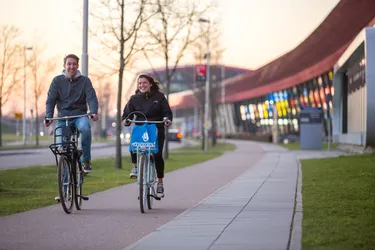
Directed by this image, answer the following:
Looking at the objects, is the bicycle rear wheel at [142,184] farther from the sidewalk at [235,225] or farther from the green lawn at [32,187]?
the green lawn at [32,187]

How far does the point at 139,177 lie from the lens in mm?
10867

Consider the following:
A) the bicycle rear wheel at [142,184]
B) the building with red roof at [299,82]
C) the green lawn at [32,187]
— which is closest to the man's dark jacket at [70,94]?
the bicycle rear wheel at [142,184]

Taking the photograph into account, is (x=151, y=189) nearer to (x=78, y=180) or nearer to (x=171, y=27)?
(x=78, y=180)

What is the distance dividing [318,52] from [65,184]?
6905 centimetres

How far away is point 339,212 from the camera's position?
1041 cm

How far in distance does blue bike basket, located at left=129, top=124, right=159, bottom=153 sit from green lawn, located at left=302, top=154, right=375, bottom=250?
87.7 inches

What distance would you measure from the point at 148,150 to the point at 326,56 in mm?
64120

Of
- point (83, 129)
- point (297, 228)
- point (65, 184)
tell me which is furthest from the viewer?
point (83, 129)

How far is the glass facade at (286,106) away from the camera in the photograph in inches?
3009

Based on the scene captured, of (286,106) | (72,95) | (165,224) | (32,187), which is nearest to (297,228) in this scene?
(165,224)

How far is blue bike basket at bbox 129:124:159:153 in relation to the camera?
1105 cm

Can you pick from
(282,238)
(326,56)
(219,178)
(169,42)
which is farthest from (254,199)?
(326,56)

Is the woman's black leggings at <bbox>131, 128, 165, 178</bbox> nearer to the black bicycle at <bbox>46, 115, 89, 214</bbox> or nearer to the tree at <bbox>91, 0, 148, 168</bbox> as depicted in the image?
the black bicycle at <bbox>46, 115, 89, 214</bbox>

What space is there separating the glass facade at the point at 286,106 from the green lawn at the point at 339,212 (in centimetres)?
3637
